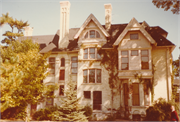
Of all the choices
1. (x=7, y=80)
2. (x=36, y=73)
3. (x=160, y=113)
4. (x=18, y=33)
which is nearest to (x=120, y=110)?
(x=160, y=113)

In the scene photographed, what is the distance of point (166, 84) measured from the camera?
21.8 m

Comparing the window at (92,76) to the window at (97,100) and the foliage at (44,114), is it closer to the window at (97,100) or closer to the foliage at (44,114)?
the window at (97,100)

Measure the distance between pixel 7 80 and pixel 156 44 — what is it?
16.9 meters

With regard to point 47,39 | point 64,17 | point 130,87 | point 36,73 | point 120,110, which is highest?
point 64,17

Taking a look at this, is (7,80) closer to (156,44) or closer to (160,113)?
(160,113)

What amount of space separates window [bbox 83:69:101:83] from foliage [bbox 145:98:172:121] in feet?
24.1

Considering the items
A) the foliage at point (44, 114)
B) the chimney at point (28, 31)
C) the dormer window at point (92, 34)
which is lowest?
the foliage at point (44, 114)

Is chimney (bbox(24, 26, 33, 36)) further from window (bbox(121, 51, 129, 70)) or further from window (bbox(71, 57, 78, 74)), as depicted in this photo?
window (bbox(121, 51, 129, 70))

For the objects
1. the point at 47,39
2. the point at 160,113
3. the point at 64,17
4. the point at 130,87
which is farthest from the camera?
the point at 47,39

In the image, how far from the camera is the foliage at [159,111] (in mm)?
18875

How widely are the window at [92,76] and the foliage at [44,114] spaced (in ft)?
18.0

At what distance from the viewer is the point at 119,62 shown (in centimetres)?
2186

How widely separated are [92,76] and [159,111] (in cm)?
919

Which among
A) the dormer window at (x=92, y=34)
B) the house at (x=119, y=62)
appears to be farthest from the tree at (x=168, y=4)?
the dormer window at (x=92, y=34)
